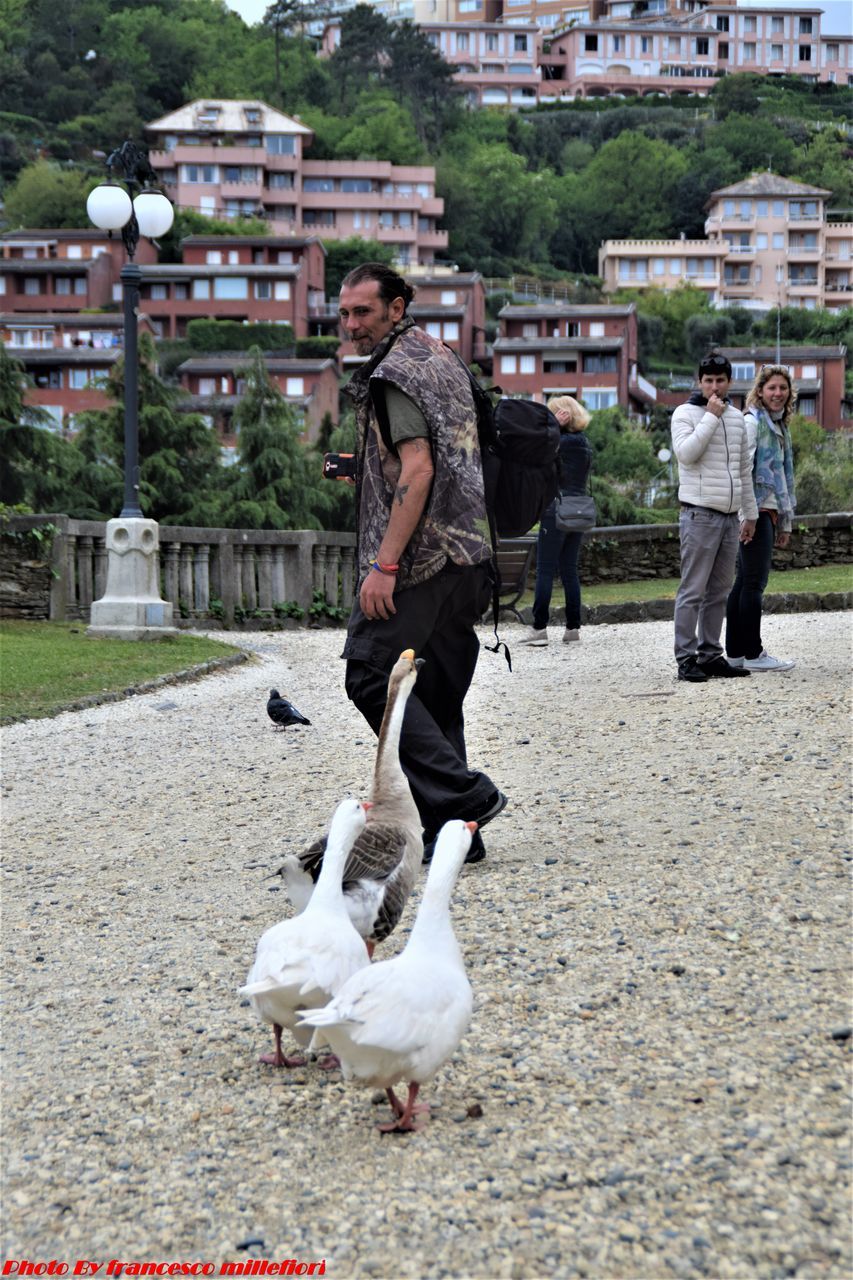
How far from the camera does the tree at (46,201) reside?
100 m

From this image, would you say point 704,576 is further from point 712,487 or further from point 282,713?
point 282,713

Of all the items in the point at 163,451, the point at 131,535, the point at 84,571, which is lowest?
the point at 84,571

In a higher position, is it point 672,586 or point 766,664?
point 766,664

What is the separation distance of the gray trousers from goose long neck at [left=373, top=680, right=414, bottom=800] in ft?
16.7

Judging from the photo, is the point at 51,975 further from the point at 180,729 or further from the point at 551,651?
the point at 551,651

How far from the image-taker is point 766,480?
1025 centimetres

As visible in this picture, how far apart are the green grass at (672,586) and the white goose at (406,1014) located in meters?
13.4

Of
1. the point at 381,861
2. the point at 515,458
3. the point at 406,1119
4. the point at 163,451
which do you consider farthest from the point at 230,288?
the point at 406,1119

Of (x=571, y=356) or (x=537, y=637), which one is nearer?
(x=537, y=637)

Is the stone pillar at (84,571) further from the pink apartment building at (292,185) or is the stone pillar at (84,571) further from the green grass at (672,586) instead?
the pink apartment building at (292,185)

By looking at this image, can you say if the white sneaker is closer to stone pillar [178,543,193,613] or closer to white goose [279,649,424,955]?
stone pillar [178,543,193,613]

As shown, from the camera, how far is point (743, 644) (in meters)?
10.7

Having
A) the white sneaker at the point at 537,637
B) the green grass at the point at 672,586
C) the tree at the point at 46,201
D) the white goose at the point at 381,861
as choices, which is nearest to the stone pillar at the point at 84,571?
the green grass at the point at 672,586

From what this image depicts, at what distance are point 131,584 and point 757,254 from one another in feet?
372
